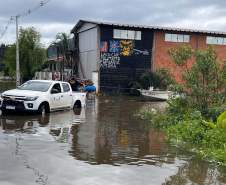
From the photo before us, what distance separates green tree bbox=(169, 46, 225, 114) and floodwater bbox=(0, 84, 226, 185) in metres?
2.34

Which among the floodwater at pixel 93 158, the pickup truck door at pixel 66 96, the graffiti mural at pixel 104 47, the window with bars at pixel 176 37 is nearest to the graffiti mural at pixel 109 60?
the graffiti mural at pixel 104 47

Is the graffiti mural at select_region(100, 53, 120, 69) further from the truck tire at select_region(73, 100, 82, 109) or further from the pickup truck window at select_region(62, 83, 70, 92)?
the pickup truck window at select_region(62, 83, 70, 92)

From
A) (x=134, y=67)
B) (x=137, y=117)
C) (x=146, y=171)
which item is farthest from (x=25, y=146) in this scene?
(x=134, y=67)

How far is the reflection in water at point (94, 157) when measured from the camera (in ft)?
27.4

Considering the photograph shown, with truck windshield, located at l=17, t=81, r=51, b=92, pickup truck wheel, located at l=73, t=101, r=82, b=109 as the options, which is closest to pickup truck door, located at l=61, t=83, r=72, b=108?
truck windshield, located at l=17, t=81, r=51, b=92

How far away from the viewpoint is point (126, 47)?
44.9m

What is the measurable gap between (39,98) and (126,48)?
2656 cm

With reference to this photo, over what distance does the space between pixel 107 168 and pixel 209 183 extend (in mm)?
2011

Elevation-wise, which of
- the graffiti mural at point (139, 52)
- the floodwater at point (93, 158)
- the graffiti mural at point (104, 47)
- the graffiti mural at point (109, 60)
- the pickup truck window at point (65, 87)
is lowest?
the floodwater at point (93, 158)

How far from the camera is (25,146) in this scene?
36.9 ft

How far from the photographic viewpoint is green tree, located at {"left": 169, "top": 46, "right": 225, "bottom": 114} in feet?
55.2

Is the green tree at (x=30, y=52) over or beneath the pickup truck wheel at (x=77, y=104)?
over

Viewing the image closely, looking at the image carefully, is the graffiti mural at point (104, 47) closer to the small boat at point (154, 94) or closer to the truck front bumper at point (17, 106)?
the small boat at point (154, 94)

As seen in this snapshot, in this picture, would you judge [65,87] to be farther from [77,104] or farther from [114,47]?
[114,47]
